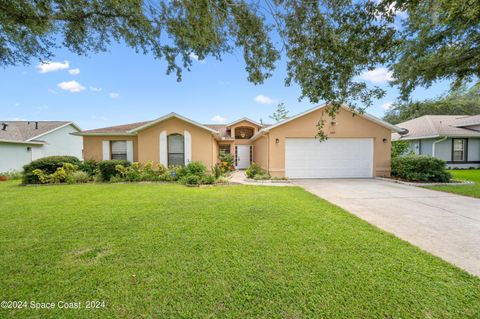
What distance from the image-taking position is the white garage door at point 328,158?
39.1 feet

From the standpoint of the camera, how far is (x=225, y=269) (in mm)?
2871

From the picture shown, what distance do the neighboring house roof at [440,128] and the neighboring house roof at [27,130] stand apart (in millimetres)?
32030

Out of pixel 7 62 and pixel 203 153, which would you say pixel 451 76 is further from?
pixel 7 62

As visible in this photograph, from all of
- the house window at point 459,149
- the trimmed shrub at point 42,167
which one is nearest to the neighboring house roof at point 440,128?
the house window at point 459,149

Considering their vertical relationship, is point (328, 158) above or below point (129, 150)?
below

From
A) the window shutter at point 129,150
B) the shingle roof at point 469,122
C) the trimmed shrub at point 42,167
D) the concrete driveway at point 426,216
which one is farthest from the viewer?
the shingle roof at point 469,122

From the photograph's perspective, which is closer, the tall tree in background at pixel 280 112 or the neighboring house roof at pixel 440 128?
the neighboring house roof at pixel 440 128

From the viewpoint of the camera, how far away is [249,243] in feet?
12.0

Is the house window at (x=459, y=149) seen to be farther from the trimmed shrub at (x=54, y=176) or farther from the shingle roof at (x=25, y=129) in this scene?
the shingle roof at (x=25, y=129)

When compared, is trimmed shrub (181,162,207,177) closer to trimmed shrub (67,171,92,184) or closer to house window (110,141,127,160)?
house window (110,141,127,160)

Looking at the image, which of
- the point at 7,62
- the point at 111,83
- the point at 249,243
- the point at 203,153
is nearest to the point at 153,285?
the point at 249,243

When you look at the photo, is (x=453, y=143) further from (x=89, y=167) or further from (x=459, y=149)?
(x=89, y=167)

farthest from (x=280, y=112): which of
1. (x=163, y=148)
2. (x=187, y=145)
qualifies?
(x=163, y=148)

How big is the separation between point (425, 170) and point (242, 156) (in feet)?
41.9
